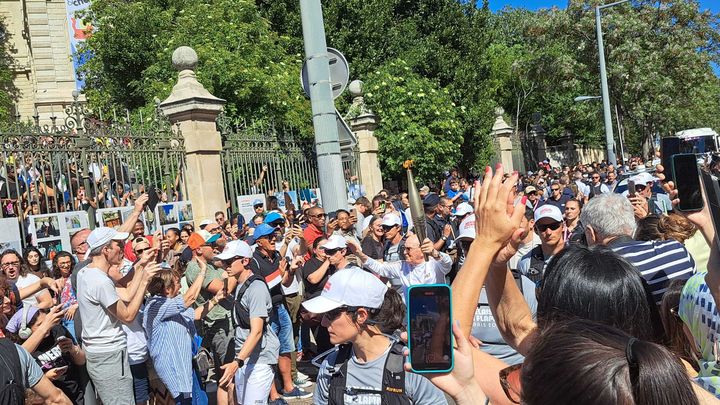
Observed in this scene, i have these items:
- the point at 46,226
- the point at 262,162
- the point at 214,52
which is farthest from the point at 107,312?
the point at 214,52

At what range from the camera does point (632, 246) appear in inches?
146

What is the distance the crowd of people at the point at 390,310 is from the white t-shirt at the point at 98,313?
0.01 meters

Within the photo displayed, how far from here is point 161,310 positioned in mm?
6621

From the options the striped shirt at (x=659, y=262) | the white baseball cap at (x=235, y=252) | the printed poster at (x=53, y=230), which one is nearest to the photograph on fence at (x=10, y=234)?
the printed poster at (x=53, y=230)

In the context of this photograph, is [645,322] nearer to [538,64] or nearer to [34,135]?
[34,135]

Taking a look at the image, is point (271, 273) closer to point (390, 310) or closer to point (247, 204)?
point (390, 310)

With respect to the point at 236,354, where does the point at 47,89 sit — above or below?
above

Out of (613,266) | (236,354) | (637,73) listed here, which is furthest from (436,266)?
(637,73)

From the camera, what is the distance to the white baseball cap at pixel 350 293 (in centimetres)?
355

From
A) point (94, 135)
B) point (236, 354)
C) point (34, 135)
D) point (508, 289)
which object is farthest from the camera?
point (94, 135)

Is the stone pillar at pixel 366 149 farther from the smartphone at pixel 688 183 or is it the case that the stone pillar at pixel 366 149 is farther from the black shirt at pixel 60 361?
the smartphone at pixel 688 183

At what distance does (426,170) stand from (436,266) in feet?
52.2

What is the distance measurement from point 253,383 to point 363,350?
2721mm

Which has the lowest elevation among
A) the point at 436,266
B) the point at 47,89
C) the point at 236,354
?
the point at 236,354
